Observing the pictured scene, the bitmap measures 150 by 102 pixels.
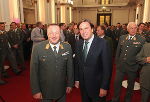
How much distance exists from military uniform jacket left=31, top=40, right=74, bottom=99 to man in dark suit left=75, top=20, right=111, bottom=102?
18 centimetres

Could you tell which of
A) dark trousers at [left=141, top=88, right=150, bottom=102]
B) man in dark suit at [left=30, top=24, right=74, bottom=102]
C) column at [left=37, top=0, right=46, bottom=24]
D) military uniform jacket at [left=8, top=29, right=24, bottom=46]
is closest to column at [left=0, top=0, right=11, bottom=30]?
military uniform jacket at [left=8, top=29, right=24, bottom=46]

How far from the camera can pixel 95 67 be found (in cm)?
231

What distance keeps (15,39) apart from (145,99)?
16.8 ft

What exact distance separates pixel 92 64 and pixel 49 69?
2.06 ft

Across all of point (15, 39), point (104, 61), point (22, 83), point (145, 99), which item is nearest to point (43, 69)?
point (104, 61)

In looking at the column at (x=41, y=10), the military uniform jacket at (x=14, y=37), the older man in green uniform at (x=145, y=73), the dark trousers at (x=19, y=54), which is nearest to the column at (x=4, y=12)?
the military uniform jacket at (x=14, y=37)

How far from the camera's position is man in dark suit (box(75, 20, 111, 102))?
89.6 inches

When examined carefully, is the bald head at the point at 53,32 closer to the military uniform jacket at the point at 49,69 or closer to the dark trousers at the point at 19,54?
the military uniform jacket at the point at 49,69

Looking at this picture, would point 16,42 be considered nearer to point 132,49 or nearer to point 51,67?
point 51,67

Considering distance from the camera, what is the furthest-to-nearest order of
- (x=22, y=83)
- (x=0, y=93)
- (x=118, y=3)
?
(x=118, y=3) → (x=22, y=83) → (x=0, y=93)

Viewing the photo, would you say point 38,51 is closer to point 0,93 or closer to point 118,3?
point 0,93

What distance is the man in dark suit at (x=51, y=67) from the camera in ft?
7.26

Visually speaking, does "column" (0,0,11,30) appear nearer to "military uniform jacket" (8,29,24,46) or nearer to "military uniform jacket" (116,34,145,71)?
"military uniform jacket" (8,29,24,46)

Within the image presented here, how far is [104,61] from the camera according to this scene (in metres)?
2.27
